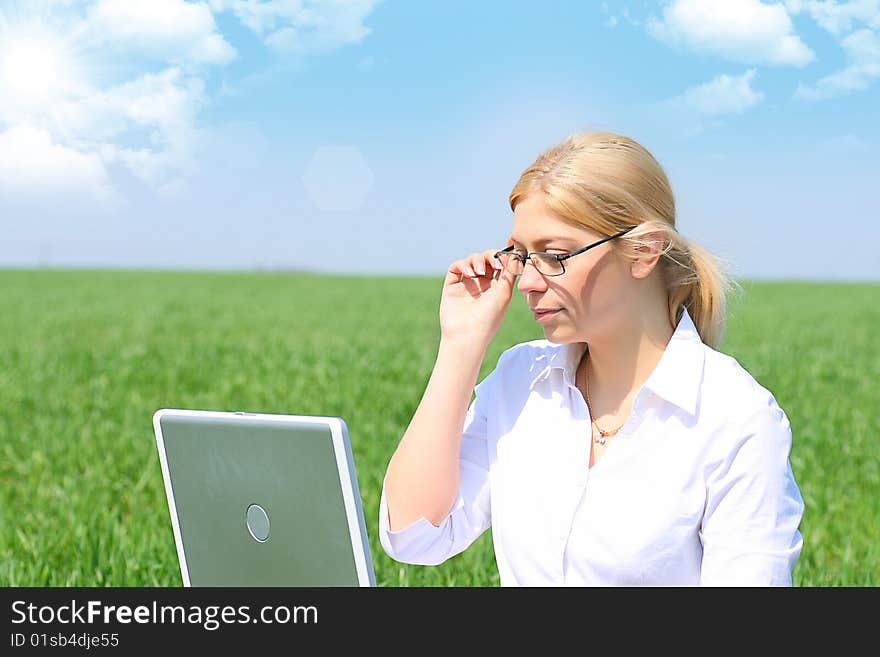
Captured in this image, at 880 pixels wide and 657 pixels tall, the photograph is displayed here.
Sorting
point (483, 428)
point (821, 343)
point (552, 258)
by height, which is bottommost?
point (821, 343)

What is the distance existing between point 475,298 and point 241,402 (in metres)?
7.44

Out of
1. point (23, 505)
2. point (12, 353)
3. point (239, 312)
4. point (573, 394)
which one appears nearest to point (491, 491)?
point (573, 394)

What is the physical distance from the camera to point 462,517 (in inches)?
100

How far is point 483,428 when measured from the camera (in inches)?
103

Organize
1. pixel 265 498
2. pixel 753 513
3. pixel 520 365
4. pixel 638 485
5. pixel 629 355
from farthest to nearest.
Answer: pixel 520 365, pixel 629 355, pixel 638 485, pixel 753 513, pixel 265 498

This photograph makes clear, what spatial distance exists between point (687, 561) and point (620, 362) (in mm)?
515

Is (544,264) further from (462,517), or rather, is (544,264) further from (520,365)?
(462,517)

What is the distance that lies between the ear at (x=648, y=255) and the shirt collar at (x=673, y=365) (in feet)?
0.61

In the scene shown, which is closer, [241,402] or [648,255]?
[648,255]

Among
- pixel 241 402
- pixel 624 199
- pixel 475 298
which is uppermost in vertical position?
pixel 624 199

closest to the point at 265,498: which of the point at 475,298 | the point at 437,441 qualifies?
the point at 437,441

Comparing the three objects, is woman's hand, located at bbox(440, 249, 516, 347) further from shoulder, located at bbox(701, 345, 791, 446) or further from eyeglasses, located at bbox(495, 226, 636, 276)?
shoulder, located at bbox(701, 345, 791, 446)

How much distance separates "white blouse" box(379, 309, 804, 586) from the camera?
223 centimetres
